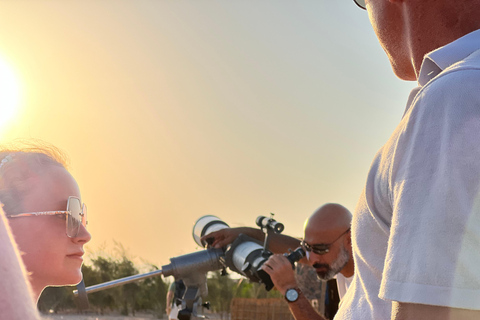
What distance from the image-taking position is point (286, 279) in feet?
14.7

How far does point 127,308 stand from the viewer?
1559 centimetres

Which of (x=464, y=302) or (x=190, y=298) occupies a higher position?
(x=464, y=302)

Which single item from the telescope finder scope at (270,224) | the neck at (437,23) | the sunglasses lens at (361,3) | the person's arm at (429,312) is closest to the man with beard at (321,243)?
the telescope finder scope at (270,224)

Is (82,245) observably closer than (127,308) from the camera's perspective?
Yes

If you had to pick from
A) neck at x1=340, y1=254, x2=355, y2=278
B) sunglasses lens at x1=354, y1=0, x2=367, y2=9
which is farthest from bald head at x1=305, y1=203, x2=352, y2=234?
sunglasses lens at x1=354, y1=0, x2=367, y2=9

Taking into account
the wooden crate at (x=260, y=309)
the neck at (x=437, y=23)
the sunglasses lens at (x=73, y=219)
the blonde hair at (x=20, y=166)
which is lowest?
the wooden crate at (x=260, y=309)

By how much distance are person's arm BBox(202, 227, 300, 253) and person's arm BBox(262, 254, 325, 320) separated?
1.68 feet

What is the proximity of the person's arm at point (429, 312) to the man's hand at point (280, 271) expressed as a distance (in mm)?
3193

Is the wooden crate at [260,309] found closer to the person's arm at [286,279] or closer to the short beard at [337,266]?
the short beard at [337,266]

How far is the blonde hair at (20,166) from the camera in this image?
185cm

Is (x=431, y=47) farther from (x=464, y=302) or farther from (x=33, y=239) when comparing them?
(x=33, y=239)

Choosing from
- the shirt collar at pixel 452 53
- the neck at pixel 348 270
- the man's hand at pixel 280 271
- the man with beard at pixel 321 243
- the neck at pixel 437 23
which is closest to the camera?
the shirt collar at pixel 452 53

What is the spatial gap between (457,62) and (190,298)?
3.72 meters

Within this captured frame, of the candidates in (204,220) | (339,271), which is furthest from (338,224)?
(204,220)
